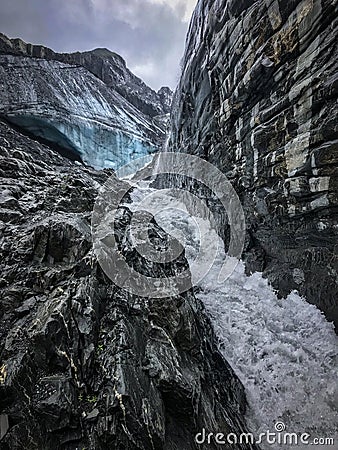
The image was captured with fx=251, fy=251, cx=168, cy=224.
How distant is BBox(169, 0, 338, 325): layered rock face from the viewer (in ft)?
21.9

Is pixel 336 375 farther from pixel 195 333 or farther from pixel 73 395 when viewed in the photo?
pixel 73 395

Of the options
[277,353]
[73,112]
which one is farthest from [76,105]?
[277,353]

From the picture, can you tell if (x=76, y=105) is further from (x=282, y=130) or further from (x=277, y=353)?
(x=277, y=353)

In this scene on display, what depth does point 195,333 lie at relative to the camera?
5.68 metres

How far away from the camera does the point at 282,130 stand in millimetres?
8047

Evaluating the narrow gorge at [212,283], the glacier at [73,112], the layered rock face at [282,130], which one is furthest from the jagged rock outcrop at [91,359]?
the glacier at [73,112]

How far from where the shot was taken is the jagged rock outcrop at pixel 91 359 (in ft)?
11.8

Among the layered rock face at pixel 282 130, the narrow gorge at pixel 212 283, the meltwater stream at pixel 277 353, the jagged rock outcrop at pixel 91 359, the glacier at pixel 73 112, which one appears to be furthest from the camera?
the glacier at pixel 73 112

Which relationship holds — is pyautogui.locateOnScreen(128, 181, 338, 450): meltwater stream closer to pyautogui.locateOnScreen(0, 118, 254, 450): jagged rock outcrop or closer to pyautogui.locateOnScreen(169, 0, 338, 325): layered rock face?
pyautogui.locateOnScreen(0, 118, 254, 450): jagged rock outcrop

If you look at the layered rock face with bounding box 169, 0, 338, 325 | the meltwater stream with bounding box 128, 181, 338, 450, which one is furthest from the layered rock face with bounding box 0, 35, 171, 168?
the meltwater stream with bounding box 128, 181, 338, 450

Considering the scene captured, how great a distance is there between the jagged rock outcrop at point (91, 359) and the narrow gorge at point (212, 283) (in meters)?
0.02

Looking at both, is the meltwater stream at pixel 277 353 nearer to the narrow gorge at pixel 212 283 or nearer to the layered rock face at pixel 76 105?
the narrow gorge at pixel 212 283

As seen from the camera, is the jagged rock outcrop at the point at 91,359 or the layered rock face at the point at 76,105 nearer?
the jagged rock outcrop at the point at 91,359

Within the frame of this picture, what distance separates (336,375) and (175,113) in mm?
19405
